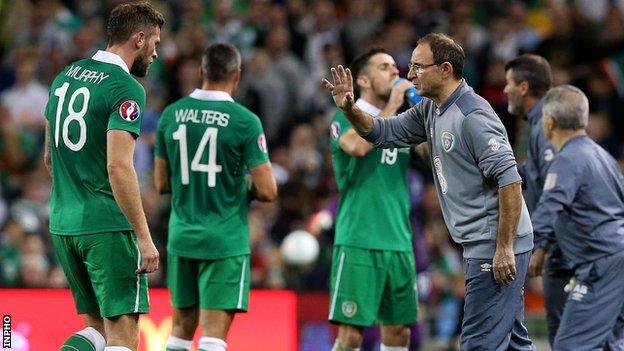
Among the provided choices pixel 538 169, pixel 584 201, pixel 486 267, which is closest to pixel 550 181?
pixel 584 201

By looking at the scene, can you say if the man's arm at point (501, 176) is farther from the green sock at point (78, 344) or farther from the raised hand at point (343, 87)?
the green sock at point (78, 344)

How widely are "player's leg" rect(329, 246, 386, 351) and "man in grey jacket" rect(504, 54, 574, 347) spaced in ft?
3.68

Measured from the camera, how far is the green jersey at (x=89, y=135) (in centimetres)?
675

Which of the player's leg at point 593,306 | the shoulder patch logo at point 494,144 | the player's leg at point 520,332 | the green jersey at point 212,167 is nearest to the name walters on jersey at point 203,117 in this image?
the green jersey at point 212,167

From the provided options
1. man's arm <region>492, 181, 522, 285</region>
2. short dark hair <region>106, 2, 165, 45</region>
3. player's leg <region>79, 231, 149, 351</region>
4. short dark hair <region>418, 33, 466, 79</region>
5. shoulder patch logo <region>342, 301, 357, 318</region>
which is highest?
short dark hair <region>106, 2, 165, 45</region>

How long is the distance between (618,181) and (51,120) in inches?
153

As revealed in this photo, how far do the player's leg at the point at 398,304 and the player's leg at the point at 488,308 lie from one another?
162cm

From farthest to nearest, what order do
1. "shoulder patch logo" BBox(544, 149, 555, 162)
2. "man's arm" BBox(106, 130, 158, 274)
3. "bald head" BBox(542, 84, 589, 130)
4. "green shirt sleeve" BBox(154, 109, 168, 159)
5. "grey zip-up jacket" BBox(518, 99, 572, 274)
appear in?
"grey zip-up jacket" BBox(518, 99, 572, 274) → "shoulder patch logo" BBox(544, 149, 555, 162) → "green shirt sleeve" BBox(154, 109, 168, 159) → "bald head" BBox(542, 84, 589, 130) → "man's arm" BBox(106, 130, 158, 274)

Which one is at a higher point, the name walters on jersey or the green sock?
the name walters on jersey

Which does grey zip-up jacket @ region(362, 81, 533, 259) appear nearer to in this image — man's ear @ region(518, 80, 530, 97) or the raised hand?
the raised hand

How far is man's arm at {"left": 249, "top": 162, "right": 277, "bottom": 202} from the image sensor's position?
8.14 m

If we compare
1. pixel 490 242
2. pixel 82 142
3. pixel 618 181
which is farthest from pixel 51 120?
pixel 618 181

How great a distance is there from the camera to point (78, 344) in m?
6.84

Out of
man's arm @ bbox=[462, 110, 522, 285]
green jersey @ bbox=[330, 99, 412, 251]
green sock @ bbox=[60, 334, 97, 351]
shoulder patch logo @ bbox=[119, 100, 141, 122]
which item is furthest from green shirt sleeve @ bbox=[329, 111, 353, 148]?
green sock @ bbox=[60, 334, 97, 351]
